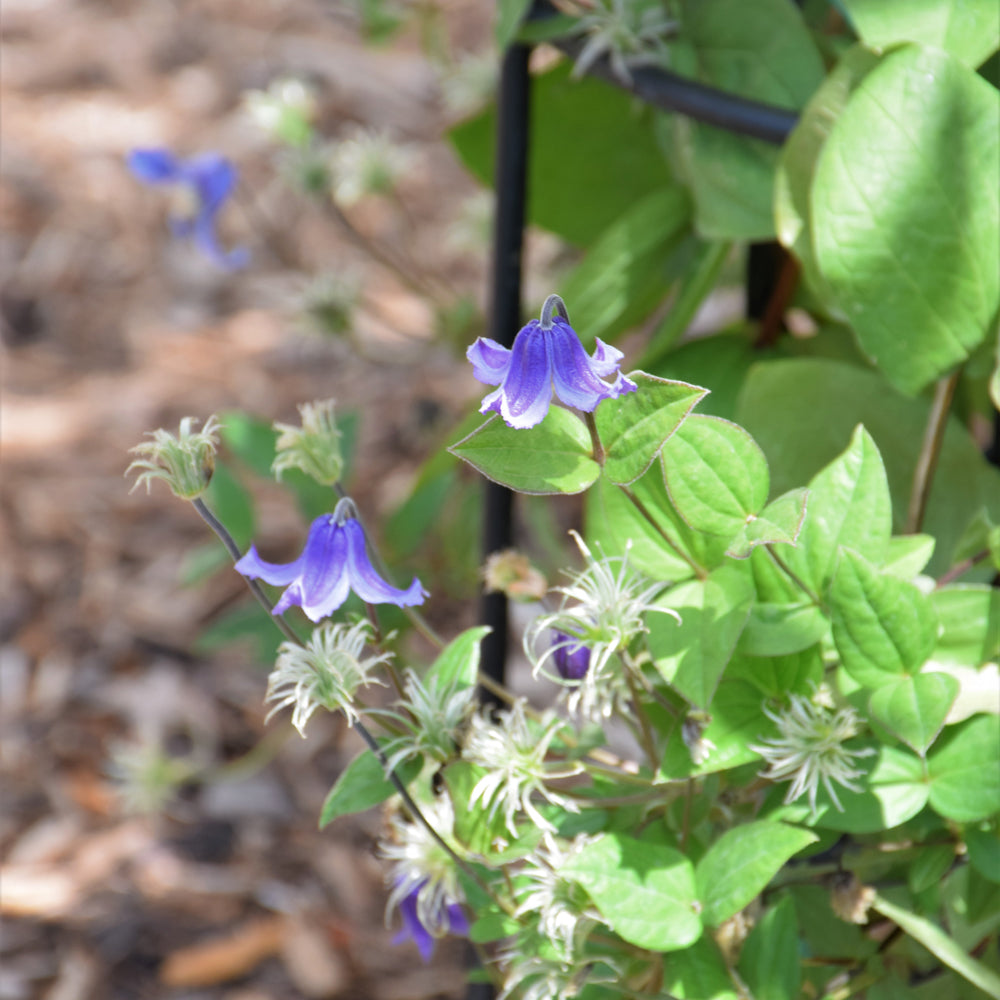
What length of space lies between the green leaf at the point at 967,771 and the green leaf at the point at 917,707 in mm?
42

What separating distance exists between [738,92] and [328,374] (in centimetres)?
109

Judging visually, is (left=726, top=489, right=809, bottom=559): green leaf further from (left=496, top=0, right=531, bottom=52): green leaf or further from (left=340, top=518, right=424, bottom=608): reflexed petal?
(left=496, top=0, right=531, bottom=52): green leaf

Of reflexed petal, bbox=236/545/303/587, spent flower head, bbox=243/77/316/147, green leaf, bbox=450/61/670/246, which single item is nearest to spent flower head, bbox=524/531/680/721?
reflexed petal, bbox=236/545/303/587

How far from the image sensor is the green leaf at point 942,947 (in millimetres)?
518

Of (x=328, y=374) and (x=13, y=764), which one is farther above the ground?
(x=328, y=374)

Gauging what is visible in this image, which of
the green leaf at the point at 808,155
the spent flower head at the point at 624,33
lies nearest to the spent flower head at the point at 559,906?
the green leaf at the point at 808,155

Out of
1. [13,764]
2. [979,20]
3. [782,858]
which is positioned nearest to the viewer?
[782,858]

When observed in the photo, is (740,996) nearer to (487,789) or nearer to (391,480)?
(487,789)

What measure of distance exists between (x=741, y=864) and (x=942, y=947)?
0.12 meters

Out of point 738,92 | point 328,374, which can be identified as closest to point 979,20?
point 738,92

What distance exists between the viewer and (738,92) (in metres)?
0.74

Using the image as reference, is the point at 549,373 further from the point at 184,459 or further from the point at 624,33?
the point at 624,33

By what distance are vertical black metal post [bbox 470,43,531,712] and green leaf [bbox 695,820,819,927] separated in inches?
11.9

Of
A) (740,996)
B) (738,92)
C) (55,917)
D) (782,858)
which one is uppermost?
(738,92)
